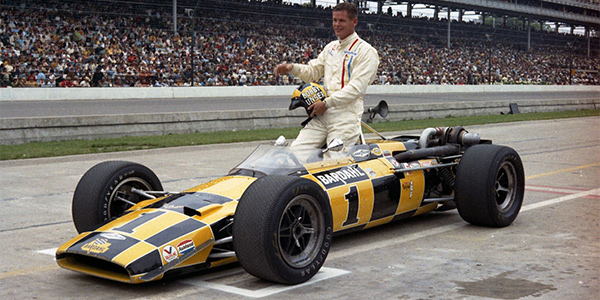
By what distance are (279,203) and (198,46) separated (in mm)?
28264

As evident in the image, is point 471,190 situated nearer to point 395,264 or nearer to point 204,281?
point 395,264

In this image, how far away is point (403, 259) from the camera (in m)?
5.64

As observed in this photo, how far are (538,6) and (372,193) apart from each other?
6303 centimetres

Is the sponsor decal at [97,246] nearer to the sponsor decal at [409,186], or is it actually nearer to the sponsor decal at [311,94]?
the sponsor decal at [311,94]

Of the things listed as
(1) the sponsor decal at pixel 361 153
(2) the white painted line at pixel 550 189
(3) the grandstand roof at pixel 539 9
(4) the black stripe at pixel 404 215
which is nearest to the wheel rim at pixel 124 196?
(1) the sponsor decal at pixel 361 153

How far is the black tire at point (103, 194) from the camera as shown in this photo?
18.7 ft

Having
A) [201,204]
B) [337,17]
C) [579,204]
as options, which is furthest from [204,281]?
[579,204]

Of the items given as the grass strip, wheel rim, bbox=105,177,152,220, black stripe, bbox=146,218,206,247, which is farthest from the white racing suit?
the grass strip

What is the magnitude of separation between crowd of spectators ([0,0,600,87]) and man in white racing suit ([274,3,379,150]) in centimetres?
2012

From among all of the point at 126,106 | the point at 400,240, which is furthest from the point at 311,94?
the point at 126,106

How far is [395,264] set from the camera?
5.48 metres

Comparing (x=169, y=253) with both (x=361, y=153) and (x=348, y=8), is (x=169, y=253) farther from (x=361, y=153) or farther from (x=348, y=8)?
(x=348, y=8)

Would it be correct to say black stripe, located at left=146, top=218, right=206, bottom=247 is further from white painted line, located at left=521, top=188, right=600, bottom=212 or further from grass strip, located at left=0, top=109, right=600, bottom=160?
grass strip, located at left=0, top=109, right=600, bottom=160

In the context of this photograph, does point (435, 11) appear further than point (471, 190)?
Yes
